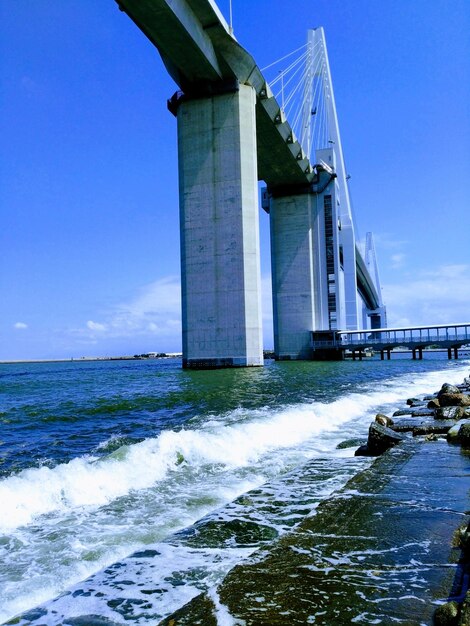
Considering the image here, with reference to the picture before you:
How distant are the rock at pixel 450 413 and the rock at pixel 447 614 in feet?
24.8

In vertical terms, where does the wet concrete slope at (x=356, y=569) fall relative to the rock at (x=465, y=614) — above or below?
below

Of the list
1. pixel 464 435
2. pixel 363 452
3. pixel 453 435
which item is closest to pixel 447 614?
pixel 363 452

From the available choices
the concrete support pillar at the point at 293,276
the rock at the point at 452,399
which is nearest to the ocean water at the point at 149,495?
the rock at the point at 452,399

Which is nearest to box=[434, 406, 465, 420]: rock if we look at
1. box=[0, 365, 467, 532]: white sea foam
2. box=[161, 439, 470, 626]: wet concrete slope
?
box=[0, 365, 467, 532]: white sea foam

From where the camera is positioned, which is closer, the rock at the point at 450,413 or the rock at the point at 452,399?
the rock at the point at 450,413

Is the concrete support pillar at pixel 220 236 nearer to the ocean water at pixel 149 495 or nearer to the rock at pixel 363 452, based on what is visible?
the ocean water at pixel 149 495

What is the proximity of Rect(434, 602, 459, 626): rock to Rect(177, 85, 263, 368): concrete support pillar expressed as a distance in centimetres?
3426

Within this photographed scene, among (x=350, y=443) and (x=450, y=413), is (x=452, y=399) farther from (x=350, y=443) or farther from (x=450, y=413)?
(x=350, y=443)

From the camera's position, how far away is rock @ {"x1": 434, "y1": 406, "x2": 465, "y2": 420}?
933cm

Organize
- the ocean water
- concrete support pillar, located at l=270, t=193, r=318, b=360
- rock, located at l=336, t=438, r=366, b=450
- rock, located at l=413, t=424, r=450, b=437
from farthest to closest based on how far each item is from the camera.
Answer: concrete support pillar, located at l=270, t=193, r=318, b=360
rock, located at l=336, t=438, r=366, b=450
rock, located at l=413, t=424, r=450, b=437
the ocean water

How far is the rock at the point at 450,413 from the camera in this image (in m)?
9.33

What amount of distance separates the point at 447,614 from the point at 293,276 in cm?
5730

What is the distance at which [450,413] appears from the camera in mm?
9492

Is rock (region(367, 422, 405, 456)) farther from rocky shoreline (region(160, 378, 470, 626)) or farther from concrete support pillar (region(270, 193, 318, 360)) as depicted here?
concrete support pillar (region(270, 193, 318, 360))
